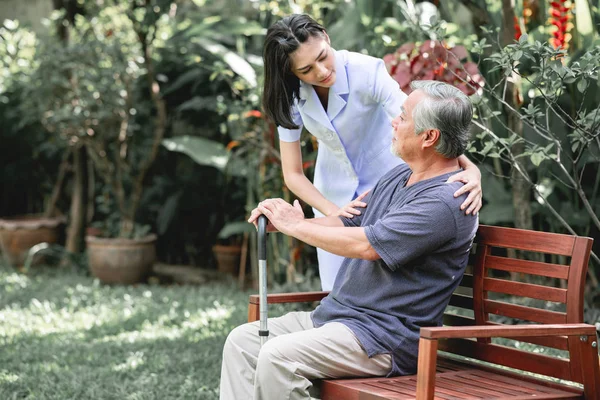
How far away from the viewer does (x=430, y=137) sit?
258 centimetres

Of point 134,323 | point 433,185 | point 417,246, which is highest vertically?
point 433,185

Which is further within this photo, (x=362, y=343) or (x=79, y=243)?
(x=79, y=243)

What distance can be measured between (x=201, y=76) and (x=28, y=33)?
1490mm

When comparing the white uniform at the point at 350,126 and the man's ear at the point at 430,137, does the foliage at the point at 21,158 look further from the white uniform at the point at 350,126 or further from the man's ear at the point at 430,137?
the man's ear at the point at 430,137

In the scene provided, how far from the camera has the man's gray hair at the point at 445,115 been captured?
2.55m

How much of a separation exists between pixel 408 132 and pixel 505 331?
2.17ft

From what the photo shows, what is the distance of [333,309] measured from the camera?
8.92 ft

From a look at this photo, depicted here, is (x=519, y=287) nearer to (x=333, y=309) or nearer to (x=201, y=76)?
(x=333, y=309)

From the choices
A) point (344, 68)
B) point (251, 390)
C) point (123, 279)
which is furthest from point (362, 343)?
point (123, 279)

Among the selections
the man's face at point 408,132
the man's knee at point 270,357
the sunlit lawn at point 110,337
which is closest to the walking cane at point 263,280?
the man's knee at point 270,357

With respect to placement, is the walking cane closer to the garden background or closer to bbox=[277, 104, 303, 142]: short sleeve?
bbox=[277, 104, 303, 142]: short sleeve

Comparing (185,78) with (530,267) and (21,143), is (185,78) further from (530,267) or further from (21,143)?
(530,267)

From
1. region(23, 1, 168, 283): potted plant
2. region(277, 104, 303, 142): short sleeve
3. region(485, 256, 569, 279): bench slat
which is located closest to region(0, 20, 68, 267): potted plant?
region(23, 1, 168, 283): potted plant

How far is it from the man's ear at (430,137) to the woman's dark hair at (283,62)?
0.65 m
